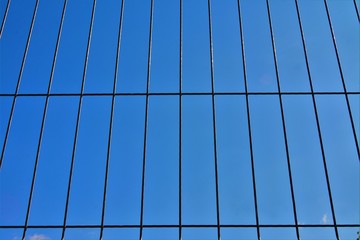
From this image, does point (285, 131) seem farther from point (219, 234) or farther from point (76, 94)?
point (76, 94)

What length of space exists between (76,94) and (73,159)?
1.00 metres

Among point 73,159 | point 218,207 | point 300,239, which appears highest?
point 73,159

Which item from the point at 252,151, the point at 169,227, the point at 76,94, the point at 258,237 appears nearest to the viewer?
the point at 258,237

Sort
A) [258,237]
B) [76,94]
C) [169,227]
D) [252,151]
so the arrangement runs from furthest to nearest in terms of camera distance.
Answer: [76,94] → [252,151] → [169,227] → [258,237]

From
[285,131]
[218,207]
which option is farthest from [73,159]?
[285,131]

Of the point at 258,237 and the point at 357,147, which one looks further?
the point at 357,147

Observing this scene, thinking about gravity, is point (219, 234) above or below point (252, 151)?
below

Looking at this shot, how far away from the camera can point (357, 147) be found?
3.77 meters

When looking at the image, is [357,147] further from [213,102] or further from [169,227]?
[169,227]

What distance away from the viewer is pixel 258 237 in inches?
129

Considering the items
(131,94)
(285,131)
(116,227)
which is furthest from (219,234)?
(131,94)

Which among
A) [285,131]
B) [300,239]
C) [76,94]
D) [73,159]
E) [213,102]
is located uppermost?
[76,94]

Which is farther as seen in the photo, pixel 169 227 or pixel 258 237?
pixel 169 227

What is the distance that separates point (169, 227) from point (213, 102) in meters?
1.48
